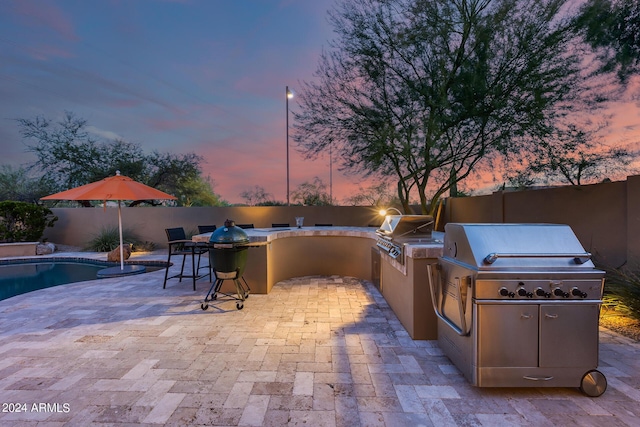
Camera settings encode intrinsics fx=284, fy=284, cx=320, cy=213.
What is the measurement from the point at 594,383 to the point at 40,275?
400 inches

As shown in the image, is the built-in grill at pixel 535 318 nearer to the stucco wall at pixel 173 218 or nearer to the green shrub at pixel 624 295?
the green shrub at pixel 624 295

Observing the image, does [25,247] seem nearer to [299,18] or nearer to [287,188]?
[287,188]

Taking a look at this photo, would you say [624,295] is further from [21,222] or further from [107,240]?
[21,222]

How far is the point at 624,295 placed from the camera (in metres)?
3.37

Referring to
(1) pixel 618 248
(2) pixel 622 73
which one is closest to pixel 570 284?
(1) pixel 618 248

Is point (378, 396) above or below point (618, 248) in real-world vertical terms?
below

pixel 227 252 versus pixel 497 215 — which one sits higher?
pixel 497 215

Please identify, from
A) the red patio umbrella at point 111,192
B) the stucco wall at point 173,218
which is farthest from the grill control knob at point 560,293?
the stucco wall at point 173,218

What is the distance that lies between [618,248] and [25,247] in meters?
14.7

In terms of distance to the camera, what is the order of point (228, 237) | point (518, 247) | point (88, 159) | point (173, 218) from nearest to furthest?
point (518, 247) < point (228, 237) < point (173, 218) < point (88, 159)

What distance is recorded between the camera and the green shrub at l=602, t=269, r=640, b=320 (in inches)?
128

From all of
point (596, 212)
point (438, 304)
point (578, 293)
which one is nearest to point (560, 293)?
point (578, 293)

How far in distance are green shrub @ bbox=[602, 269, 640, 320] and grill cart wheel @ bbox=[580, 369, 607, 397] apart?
2128 millimetres

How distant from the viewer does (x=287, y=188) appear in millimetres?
11516
